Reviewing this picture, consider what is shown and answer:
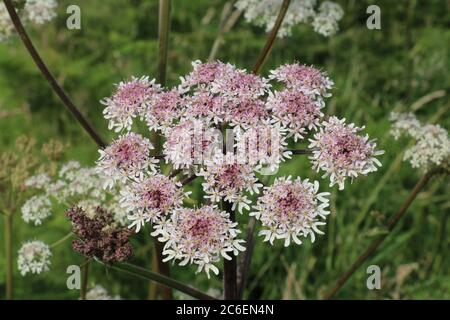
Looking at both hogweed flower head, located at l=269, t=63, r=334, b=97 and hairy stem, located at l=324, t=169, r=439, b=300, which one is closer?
hogweed flower head, located at l=269, t=63, r=334, b=97

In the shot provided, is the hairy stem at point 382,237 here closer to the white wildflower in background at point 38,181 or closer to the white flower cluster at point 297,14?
the white flower cluster at point 297,14

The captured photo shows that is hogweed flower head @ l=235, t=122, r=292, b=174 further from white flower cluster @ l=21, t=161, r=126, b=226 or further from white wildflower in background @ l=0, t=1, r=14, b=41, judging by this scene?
white wildflower in background @ l=0, t=1, r=14, b=41

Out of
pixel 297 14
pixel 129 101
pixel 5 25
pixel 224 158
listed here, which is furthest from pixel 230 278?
pixel 5 25

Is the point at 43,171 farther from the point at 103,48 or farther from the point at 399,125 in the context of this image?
the point at 103,48

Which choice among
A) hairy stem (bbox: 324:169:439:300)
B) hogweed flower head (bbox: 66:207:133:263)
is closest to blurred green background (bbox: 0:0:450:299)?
hairy stem (bbox: 324:169:439:300)

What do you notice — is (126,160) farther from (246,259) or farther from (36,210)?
(36,210)

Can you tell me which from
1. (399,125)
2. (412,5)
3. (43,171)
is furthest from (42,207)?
(412,5)
